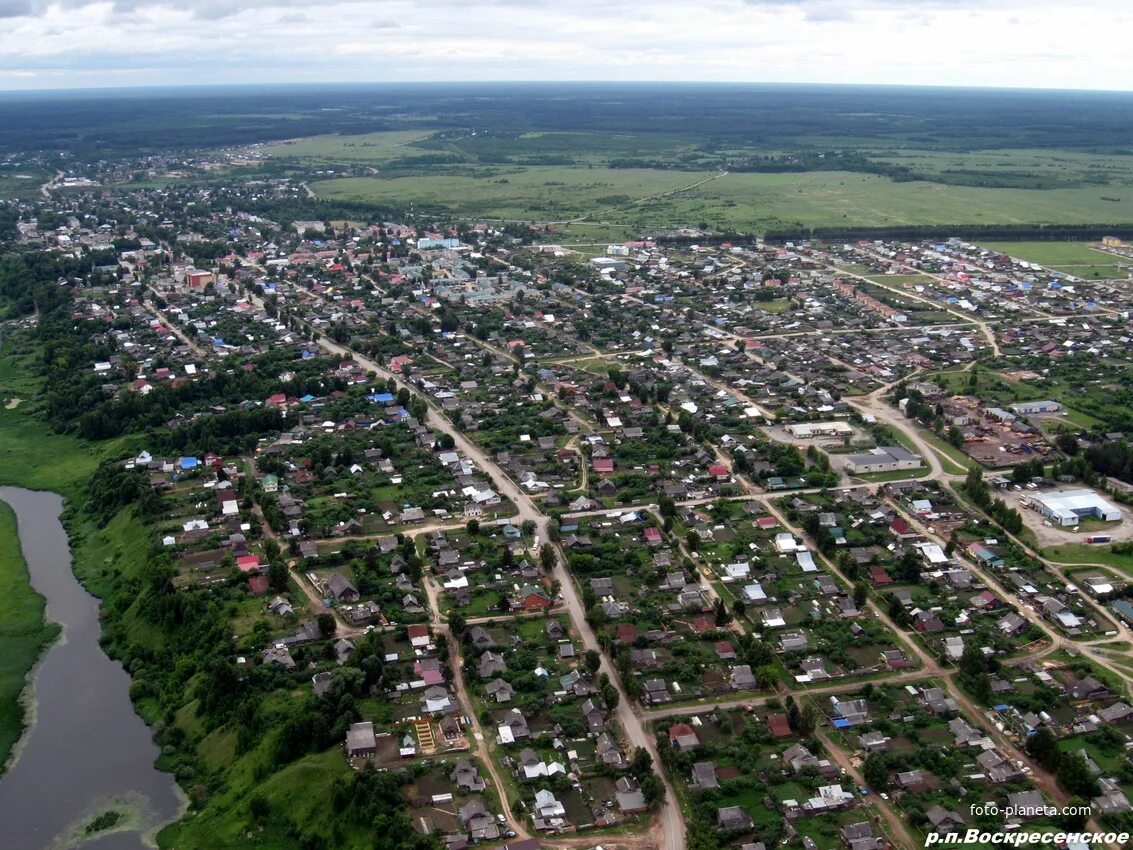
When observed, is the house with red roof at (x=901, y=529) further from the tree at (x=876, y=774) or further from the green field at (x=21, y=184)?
the green field at (x=21, y=184)

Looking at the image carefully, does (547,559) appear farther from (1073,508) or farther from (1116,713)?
(1073,508)

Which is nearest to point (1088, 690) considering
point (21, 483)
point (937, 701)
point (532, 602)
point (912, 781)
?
point (937, 701)

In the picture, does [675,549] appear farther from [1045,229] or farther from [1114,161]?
[1114,161]

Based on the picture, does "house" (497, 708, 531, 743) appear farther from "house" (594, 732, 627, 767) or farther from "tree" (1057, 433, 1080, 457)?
"tree" (1057, 433, 1080, 457)

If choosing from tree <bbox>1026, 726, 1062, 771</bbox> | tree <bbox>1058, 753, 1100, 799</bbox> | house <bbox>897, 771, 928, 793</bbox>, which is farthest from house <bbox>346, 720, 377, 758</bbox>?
tree <bbox>1058, 753, 1100, 799</bbox>

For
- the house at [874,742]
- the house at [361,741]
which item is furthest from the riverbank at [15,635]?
the house at [874,742]

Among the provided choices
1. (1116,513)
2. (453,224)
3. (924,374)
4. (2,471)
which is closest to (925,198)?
(453,224)
